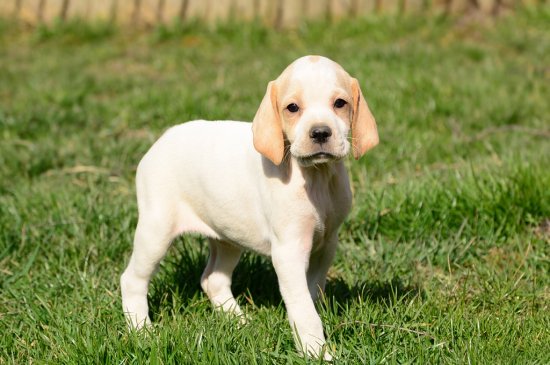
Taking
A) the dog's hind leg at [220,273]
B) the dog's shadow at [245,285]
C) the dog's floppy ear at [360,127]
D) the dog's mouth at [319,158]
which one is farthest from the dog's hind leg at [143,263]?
the dog's floppy ear at [360,127]

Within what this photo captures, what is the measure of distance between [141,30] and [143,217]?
23.2ft

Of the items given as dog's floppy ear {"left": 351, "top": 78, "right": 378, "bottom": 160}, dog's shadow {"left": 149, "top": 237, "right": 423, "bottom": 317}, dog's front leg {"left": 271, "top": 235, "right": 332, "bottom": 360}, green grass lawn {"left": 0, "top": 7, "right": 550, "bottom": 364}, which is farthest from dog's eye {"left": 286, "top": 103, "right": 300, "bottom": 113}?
dog's shadow {"left": 149, "top": 237, "right": 423, "bottom": 317}

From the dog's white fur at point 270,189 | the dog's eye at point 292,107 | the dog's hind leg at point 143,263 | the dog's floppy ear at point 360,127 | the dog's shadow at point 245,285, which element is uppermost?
the dog's eye at point 292,107

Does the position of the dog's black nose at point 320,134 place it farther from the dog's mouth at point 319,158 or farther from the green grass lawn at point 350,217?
the green grass lawn at point 350,217

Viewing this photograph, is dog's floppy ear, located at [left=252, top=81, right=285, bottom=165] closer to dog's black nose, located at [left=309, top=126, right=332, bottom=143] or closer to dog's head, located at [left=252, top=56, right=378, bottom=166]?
dog's head, located at [left=252, top=56, right=378, bottom=166]

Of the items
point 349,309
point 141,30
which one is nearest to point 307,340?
point 349,309

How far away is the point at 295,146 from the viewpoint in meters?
3.20

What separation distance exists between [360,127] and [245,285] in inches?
49.2

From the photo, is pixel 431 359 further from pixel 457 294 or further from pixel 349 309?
pixel 457 294

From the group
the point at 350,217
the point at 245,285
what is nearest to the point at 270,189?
the point at 245,285

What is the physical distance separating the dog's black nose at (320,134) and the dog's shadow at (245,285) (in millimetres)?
936

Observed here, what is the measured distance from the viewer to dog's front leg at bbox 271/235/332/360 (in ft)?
10.7

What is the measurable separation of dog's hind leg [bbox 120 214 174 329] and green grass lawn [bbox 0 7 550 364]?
10cm

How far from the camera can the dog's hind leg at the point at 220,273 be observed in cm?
398
